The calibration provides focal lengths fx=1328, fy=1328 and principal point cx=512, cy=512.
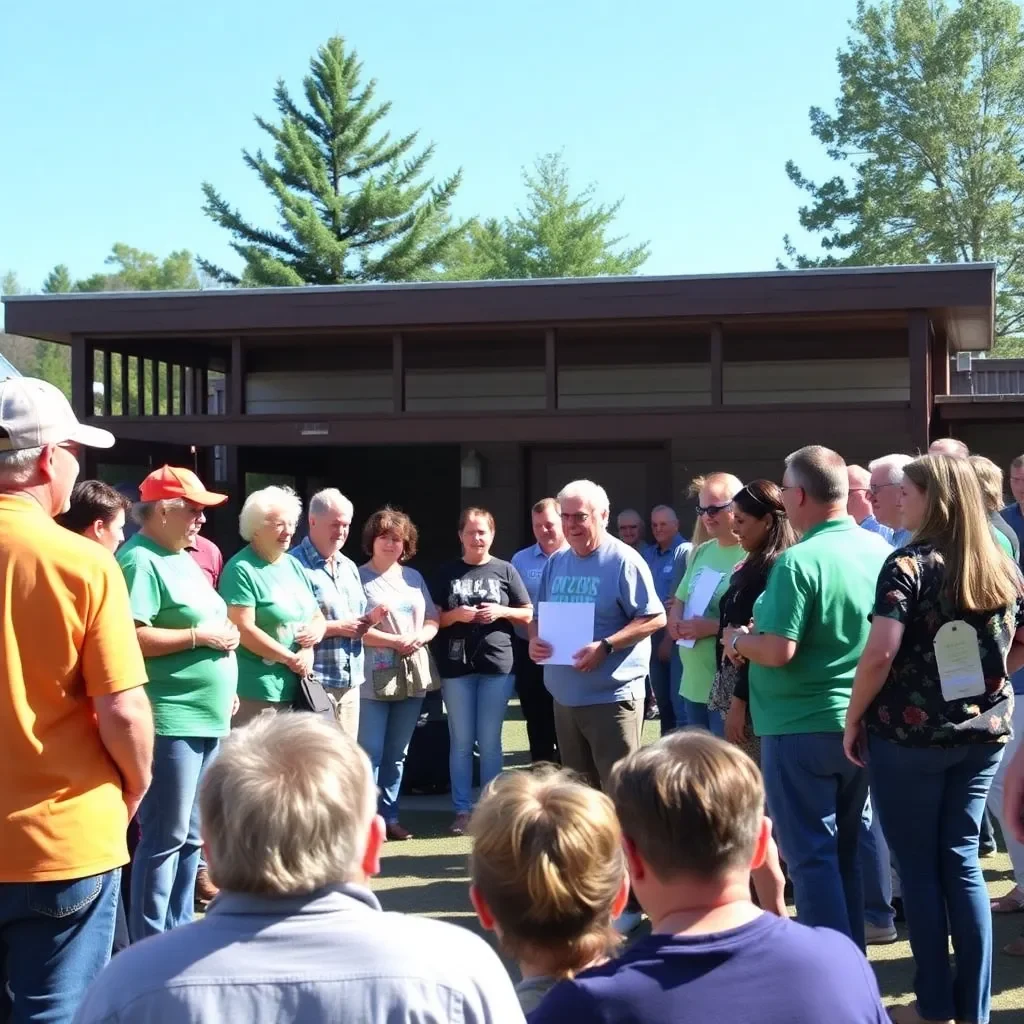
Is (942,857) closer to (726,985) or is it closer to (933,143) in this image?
(726,985)

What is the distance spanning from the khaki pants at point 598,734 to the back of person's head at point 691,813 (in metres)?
3.46

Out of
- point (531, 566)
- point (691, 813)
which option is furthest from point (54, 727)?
point (531, 566)

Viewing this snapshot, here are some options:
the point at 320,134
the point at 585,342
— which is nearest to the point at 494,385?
the point at 585,342

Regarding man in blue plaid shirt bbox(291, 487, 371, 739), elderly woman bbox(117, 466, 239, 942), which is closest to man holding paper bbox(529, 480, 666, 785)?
man in blue plaid shirt bbox(291, 487, 371, 739)

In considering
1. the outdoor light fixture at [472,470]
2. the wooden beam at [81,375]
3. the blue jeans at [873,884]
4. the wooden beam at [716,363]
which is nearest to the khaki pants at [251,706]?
the blue jeans at [873,884]

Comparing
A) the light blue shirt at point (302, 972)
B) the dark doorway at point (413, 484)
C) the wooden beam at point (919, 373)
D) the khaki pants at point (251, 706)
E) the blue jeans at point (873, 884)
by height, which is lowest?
the blue jeans at point (873, 884)

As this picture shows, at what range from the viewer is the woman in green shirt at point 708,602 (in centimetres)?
588

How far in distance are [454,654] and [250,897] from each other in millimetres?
5724

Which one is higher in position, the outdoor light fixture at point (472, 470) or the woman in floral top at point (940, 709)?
the outdoor light fixture at point (472, 470)

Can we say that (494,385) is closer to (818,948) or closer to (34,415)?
(34,415)

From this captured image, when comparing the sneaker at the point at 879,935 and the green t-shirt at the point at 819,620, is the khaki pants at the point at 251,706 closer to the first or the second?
the green t-shirt at the point at 819,620

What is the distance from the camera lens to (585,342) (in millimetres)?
14633

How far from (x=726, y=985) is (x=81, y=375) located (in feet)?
38.8

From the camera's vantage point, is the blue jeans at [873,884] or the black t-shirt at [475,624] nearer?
the blue jeans at [873,884]
